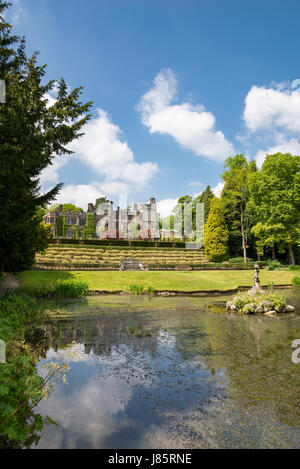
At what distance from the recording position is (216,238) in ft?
149

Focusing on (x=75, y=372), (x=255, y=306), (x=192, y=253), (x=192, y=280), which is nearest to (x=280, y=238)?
(x=192, y=253)

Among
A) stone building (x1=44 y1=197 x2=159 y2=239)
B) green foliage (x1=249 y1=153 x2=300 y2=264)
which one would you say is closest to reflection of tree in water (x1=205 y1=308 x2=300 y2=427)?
green foliage (x1=249 y1=153 x2=300 y2=264)

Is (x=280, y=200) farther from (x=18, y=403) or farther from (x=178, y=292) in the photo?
(x=18, y=403)

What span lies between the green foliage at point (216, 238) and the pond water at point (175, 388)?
3418 cm

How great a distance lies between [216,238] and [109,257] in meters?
17.1

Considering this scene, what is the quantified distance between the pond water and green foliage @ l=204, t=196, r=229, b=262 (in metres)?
34.2

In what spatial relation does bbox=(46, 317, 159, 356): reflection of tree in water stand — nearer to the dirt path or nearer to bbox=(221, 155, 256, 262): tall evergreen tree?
the dirt path

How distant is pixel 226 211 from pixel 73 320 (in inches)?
1589

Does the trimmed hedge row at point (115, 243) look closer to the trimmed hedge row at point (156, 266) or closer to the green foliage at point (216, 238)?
the green foliage at point (216, 238)

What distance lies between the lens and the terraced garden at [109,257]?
104 feet

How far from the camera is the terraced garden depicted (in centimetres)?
3158

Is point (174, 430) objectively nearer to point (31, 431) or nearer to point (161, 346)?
point (31, 431)

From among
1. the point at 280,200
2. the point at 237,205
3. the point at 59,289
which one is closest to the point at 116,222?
the point at 237,205

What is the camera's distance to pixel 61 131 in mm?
11070
